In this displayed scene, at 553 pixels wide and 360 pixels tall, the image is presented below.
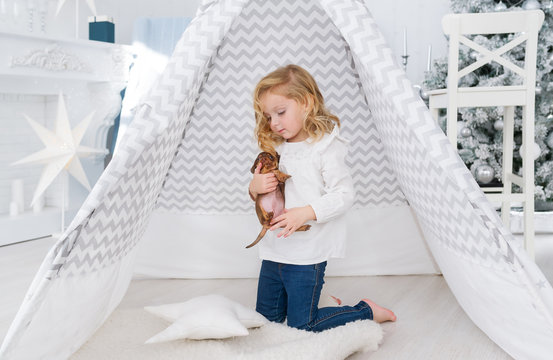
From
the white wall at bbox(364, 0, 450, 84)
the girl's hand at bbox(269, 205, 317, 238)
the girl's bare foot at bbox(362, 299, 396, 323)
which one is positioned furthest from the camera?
the white wall at bbox(364, 0, 450, 84)

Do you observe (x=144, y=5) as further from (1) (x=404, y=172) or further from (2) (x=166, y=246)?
(1) (x=404, y=172)

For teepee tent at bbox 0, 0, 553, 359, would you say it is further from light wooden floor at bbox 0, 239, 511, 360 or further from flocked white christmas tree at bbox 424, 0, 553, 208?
flocked white christmas tree at bbox 424, 0, 553, 208

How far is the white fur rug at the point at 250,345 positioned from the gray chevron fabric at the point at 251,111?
58cm

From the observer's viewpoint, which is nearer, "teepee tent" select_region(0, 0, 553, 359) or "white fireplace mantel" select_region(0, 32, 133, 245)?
"teepee tent" select_region(0, 0, 553, 359)

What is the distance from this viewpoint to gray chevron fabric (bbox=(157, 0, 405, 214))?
5.95 feet

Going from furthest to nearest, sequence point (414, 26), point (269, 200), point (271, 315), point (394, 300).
→ point (414, 26) < point (394, 300) < point (271, 315) < point (269, 200)

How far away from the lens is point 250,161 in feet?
6.35

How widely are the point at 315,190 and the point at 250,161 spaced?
52 centimetres

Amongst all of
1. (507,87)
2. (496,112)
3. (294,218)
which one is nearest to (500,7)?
(496,112)

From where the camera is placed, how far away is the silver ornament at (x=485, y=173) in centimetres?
281

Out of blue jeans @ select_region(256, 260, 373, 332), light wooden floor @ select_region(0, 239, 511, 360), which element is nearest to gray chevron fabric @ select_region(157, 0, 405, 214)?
light wooden floor @ select_region(0, 239, 511, 360)

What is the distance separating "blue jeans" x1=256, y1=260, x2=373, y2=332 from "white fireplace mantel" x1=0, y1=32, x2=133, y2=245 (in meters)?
1.50

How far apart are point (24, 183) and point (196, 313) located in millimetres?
1795

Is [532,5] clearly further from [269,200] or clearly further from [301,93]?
[269,200]
